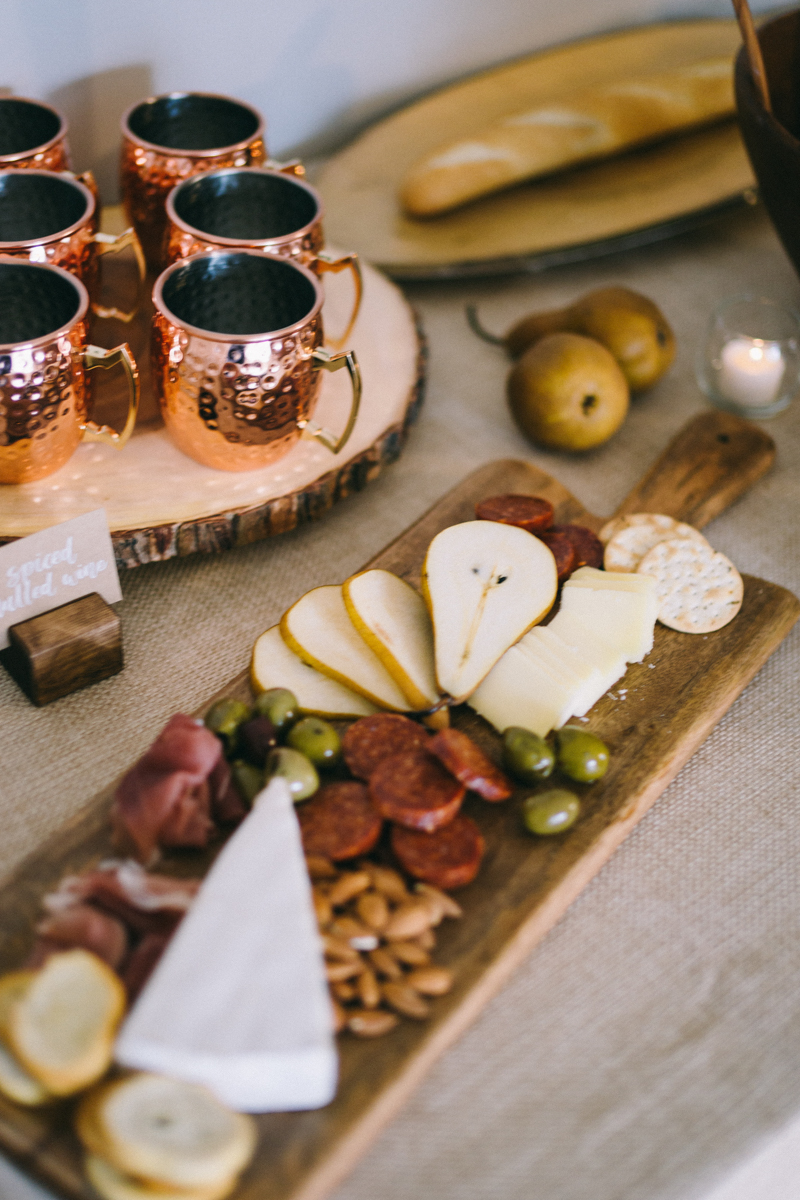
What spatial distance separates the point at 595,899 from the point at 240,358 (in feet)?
1.64

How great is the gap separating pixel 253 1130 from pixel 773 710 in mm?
549

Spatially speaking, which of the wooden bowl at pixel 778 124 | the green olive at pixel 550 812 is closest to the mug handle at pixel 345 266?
the wooden bowl at pixel 778 124

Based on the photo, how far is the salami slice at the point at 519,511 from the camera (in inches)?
32.9

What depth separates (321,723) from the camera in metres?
0.67

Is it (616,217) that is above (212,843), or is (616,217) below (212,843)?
above

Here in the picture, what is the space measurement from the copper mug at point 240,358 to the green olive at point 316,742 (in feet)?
0.96

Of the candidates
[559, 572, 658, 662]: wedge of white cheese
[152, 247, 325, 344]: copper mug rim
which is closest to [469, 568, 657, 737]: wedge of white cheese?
[559, 572, 658, 662]: wedge of white cheese

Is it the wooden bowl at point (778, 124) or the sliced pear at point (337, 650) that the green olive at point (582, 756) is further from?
the wooden bowl at point (778, 124)

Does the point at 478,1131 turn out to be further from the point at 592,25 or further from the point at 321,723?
the point at 592,25

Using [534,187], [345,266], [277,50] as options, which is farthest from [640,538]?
[277,50]

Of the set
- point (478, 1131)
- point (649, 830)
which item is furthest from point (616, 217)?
point (478, 1131)

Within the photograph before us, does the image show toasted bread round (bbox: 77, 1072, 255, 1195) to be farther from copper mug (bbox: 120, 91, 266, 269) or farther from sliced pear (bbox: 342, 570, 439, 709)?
copper mug (bbox: 120, 91, 266, 269)

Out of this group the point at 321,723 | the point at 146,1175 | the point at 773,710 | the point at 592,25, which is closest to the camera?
the point at 146,1175

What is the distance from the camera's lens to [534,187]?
1.35m
